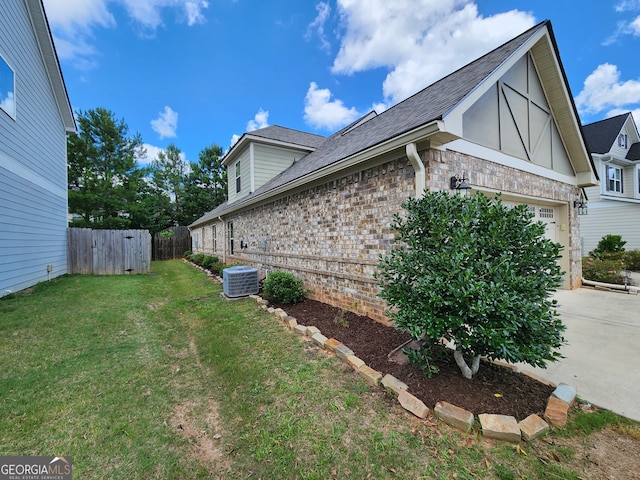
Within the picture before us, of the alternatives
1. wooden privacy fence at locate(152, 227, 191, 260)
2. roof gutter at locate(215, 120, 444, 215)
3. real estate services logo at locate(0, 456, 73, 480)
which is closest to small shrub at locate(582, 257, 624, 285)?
roof gutter at locate(215, 120, 444, 215)

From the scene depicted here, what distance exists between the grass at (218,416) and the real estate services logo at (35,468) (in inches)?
2.4

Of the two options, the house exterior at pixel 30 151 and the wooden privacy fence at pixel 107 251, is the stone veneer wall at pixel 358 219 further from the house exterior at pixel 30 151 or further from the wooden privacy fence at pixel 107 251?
the wooden privacy fence at pixel 107 251

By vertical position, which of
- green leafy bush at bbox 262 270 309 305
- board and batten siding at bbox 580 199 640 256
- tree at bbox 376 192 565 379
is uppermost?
board and batten siding at bbox 580 199 640 256

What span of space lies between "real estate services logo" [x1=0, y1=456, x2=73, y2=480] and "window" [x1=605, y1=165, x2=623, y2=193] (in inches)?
897

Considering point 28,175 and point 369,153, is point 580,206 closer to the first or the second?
point 369,153

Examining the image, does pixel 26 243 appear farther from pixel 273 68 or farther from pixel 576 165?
pixel 576 165

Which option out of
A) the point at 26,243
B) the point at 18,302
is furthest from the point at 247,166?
the point at 18,302

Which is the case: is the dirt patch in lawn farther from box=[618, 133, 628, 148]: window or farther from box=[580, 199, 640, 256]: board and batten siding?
box=[618, 133, 628, 148]: window

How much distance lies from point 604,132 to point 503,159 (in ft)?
57.1

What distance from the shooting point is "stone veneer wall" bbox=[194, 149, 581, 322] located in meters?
4.52

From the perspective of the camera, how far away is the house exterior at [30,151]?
644 centimetres

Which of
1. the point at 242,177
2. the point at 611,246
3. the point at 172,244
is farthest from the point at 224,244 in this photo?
the point at 611,246

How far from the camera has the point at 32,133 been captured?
789cm

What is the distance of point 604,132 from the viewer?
16.0 metres
